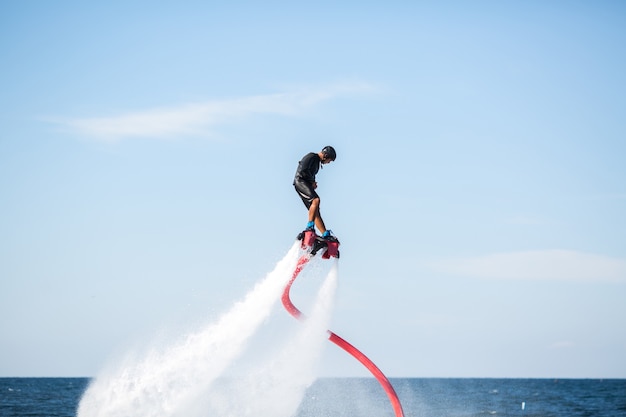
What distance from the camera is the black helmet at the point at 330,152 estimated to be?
62.0 feet

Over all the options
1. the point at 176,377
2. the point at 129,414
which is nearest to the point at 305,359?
the point at 176,377

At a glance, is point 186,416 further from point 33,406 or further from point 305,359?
point 33,406

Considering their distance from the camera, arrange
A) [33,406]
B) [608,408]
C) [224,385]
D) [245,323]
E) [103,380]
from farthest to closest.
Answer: [608,408] → [33,406] → [224,385] → [103,380] → [245,323]

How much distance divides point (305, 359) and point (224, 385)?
3806 millimetres

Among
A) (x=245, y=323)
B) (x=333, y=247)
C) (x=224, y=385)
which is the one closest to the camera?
(x=333, y=247)

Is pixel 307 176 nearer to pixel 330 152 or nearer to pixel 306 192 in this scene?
pixel 306 192

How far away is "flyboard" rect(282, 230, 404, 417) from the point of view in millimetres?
18875

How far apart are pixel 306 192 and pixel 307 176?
38 cm

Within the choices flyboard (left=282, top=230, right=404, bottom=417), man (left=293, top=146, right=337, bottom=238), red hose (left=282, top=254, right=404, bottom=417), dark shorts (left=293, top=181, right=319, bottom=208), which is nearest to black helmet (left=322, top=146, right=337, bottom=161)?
man (left=293, top=146, right=337, bottom=238)

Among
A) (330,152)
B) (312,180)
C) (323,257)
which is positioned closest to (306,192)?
(312,180)

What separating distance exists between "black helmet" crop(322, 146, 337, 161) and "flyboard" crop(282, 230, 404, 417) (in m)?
1.74

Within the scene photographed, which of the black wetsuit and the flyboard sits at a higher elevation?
the black wetsuit

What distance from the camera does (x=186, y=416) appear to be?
69.3 feet

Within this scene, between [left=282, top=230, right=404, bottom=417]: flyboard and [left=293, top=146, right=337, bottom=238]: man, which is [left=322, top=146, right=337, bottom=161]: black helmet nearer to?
[left=293, top=146, right=337, bottom=238]: man
